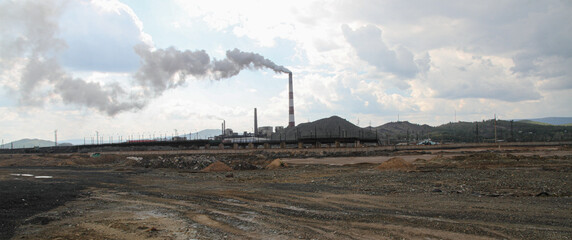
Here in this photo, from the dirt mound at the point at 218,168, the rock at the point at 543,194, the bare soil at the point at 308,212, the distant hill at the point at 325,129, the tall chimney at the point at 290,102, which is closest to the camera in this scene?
the bare soil at the point at 308,212

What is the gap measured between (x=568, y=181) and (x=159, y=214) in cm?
1940

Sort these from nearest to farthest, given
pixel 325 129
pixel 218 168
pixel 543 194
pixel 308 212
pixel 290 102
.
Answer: pixel 308 212, pixel 543 194, pixel 218 168, pixel 290 102, pixel 325 129

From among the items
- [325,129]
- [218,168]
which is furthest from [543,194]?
[325,129]

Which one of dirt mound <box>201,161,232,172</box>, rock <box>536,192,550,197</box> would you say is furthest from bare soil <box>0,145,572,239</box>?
dirt mound <box>201,161,232,172</box>

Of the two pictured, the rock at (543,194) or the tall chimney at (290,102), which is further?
the tall chimney at (290,102)

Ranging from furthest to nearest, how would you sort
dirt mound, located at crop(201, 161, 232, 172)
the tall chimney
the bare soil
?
the tall chimney
dirt mound, located at crop(201, 161, 232, 172)
the bare soil

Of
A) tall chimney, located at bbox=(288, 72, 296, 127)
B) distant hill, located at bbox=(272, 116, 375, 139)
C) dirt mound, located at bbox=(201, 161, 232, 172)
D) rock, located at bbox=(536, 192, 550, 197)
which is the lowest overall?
dirt mound, located at bbox=(201, 161, 232, 172)

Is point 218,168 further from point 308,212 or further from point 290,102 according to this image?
point 290,102

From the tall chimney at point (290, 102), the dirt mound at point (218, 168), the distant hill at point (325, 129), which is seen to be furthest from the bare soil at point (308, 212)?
the distant hill at point (325, 129)

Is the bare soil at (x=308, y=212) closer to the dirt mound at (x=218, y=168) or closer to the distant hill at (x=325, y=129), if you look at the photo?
the dirt mound at (x=218, y=168)

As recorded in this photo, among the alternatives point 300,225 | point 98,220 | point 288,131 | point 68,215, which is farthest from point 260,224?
point 288,131

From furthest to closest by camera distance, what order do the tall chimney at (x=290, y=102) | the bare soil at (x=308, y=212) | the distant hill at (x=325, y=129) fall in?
1. the distant hill at (x=325, y=129)
2. the tall chimney at (x=290, y=102)
3. the bare soil at (x=308, y=212)

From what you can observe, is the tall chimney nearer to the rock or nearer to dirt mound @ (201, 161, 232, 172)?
dirt mound @ (201, 161, 232, 172)

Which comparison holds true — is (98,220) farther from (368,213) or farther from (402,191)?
(402,191)
